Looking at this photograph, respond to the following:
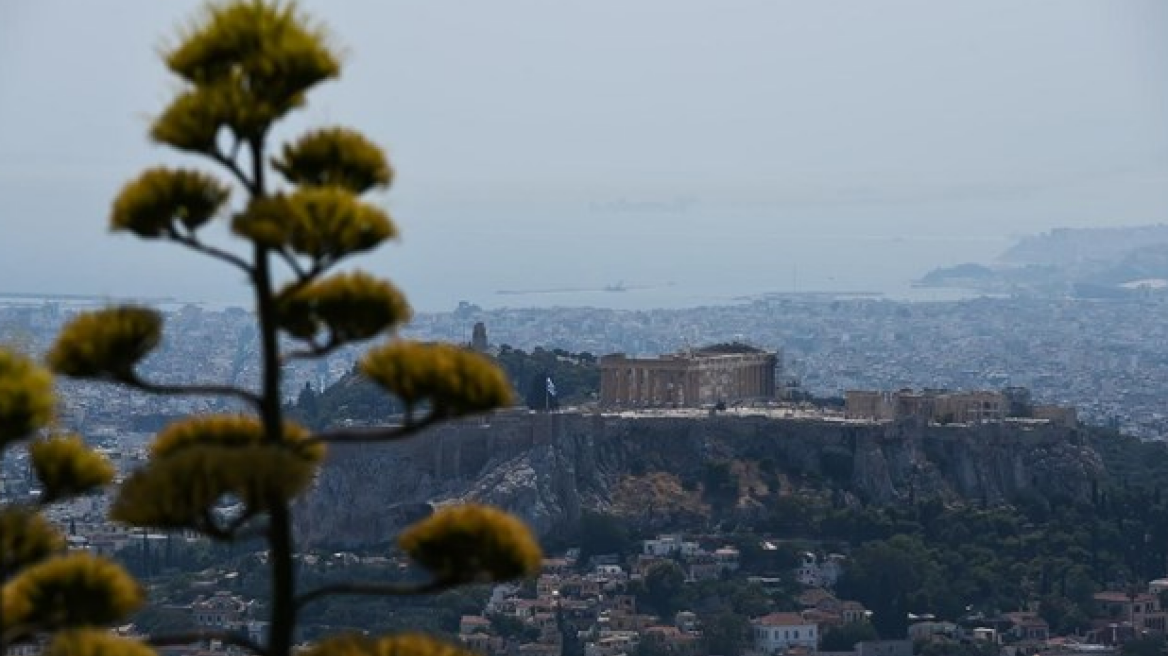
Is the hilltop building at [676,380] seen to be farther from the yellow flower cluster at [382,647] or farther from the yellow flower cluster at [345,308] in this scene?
the yellow flower cluster at [382,647]

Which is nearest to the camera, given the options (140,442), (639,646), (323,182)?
(323,182)

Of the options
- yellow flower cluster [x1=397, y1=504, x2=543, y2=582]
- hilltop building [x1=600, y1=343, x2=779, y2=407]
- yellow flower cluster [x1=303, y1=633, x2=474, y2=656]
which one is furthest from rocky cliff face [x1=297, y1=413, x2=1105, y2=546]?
yellow flower cluster [x1=303, y1=633, x2=474, y2=656]

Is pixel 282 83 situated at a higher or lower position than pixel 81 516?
higher

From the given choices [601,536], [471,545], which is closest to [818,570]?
[601,536]

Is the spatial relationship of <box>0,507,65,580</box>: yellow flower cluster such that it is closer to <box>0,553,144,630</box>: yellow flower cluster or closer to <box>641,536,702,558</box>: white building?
<box>0,553,144,630</box>: yellow flower cluster

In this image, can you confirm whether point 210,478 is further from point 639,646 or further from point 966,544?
point 966,544

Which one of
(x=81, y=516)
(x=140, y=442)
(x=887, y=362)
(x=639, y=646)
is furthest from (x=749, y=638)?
(x=887, y=362)

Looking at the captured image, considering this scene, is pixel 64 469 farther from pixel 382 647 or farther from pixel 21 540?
pixel 382 647
